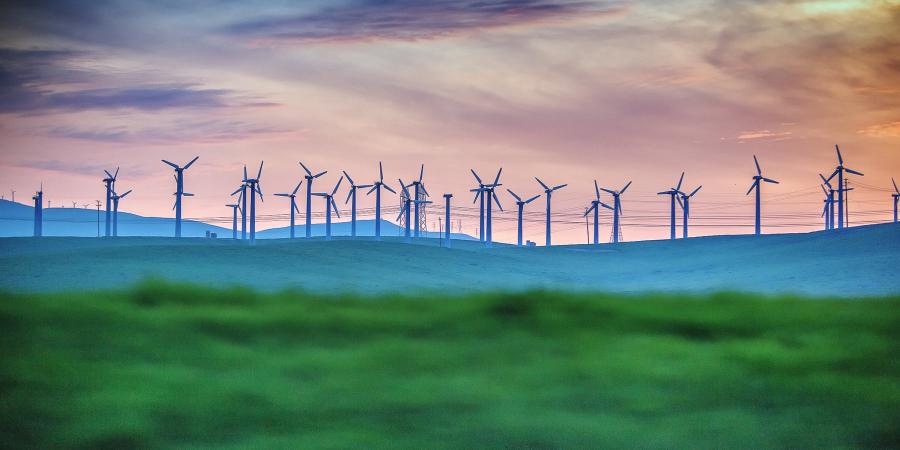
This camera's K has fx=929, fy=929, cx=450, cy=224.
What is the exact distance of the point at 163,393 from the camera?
458 inches

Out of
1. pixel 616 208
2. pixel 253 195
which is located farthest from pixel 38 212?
pixel 616 208

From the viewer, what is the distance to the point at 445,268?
75.9 meters

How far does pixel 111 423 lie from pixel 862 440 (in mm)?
8963

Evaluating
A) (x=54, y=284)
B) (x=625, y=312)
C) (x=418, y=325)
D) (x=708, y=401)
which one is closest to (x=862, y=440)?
(x=708, y=401)

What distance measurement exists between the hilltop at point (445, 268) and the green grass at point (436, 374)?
15.9 m

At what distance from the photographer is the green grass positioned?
11.0m

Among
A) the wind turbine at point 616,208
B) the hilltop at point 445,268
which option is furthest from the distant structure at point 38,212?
the wind turbine at point 616,208

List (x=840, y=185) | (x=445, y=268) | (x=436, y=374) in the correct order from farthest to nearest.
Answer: (x=840, y=185)
(x=445, y=268)
(x=436, y=374)

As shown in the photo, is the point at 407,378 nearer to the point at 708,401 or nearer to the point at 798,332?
the point at 708,401

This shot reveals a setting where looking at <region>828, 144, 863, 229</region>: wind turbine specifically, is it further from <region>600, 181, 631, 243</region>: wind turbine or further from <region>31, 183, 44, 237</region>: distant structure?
<region>31, 183, 44, 237</region>: distant structure

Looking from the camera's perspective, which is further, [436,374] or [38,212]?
[38,212]

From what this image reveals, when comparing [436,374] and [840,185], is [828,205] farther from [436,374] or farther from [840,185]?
[436,374]

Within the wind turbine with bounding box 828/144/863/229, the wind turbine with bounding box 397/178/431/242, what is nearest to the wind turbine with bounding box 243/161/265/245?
the wind turbine with bounding box 397/178/431/242

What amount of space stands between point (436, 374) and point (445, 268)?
6321cm
